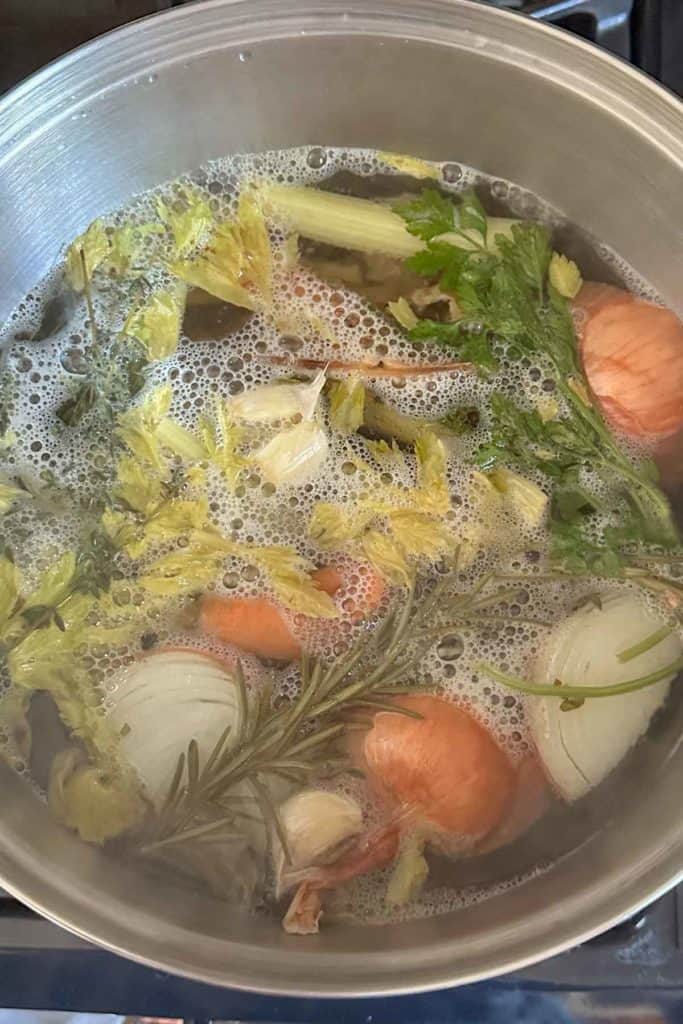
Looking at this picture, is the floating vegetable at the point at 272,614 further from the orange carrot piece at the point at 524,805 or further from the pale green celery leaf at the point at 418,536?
the orange carrot piece at the point at 524,805

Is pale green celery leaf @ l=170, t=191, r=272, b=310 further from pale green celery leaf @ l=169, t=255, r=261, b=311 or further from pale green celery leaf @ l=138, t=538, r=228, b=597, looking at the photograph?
pale green celery leaf @ l=138, t=538, r=228, b=597

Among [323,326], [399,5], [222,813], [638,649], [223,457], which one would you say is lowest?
[222,813]

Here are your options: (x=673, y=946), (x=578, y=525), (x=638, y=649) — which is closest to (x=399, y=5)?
(x=578, y=525)

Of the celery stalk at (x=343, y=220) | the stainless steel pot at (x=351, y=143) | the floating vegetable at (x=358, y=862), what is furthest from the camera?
the celery stalk at (x=343, y=220)

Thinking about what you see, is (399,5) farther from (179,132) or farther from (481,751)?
(481,751)

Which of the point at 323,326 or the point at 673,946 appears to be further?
the point at 323,326

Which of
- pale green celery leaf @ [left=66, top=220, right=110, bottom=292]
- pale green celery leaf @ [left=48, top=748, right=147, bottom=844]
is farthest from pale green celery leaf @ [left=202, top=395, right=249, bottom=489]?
pale green celery leaf @ [left=48, top=748, right=147, bottom=844]

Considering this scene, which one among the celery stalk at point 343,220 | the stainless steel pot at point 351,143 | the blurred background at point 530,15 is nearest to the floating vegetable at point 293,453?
the celery stalk at point 343,220

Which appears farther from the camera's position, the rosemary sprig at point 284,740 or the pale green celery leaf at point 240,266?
the pale green celery leaf at point 240,266
